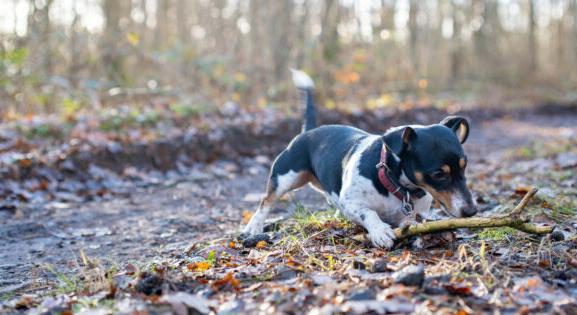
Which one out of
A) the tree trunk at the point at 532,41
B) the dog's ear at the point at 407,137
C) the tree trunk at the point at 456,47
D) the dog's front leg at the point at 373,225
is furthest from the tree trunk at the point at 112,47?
the tree trunk at the point at 532,41

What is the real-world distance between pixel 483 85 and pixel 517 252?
23046mm

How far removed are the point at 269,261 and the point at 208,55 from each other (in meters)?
11.3

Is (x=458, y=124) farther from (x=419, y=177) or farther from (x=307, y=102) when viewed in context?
(x=307, y=102)

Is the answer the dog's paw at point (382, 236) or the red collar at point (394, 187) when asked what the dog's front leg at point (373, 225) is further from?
the red collar at point (394, 187)

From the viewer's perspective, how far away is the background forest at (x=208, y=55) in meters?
11.0

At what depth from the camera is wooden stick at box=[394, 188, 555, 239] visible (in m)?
3.45

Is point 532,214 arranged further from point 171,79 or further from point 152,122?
point 171,79

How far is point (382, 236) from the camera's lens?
387 centimetres

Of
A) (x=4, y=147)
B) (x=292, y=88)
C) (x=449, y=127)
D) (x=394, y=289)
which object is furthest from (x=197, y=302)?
(x=292, y=88)

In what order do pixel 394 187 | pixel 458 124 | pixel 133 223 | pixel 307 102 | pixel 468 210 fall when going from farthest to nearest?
pixel 307 102, pixel 133 223, pixel 458 124, pixel 394 187, pixel 468 210

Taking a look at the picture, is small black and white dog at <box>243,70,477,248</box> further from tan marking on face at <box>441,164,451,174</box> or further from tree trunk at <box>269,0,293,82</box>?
tree trunk at <box>269,0,293,82</box>

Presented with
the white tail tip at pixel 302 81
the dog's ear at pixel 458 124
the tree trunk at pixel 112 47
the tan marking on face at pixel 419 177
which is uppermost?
the tree trunk at pixel 112 47

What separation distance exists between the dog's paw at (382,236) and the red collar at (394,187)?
287 millimetres

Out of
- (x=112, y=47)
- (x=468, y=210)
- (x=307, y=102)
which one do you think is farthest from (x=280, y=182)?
(x=112, y=47)
